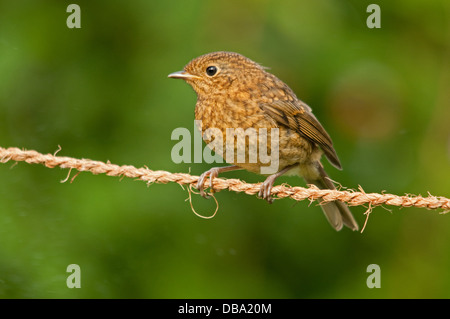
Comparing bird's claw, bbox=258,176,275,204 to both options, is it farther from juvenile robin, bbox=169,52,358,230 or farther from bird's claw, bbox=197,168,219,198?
bird's claw, bbox=197,168,219,198

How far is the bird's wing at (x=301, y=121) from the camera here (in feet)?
11.7

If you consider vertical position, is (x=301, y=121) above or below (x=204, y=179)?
above

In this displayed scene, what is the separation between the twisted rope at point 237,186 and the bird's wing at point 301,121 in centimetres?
76

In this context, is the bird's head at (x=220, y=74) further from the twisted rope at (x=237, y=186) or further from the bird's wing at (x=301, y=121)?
the twisted rope at (x=237, y=186)

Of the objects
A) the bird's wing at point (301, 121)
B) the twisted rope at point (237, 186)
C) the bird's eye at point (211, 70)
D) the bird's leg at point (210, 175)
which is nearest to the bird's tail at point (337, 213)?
the bird's wing at point (301, 121)

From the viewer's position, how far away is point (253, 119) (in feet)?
11.3

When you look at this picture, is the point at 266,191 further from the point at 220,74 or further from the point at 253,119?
the point at 220,74

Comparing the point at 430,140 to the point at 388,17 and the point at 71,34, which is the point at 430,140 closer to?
the point at 388,17

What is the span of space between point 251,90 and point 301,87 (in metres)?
0.77

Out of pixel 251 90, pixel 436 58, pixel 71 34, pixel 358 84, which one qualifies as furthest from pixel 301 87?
pixel 71 34

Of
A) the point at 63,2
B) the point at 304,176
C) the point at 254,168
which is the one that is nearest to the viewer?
the point at 254,168

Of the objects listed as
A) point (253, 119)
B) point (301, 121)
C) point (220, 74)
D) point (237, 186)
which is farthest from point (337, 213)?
point (237, 186)

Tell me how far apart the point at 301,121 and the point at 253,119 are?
0.45 m

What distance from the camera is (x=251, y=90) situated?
3.63 meters
